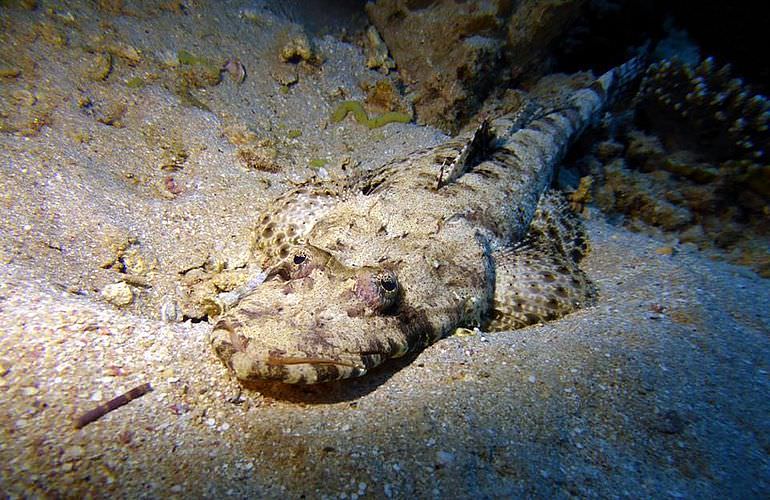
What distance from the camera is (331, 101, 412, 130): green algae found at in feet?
23.3

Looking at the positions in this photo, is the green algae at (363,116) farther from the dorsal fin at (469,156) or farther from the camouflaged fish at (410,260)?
the dorsal fin at (469,156)

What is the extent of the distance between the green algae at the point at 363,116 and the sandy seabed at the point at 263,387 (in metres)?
2.64

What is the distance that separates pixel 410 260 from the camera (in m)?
3.73

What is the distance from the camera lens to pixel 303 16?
7766 mm

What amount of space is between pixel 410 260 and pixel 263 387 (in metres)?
1.71

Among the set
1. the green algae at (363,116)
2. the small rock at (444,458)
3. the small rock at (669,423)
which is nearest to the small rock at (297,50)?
the green algae at (363,116)

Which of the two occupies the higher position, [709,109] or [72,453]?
[709,109]

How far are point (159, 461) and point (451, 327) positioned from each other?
94.2 inches

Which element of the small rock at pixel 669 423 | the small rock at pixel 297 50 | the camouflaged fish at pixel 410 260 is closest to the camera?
the small rock at pixel 669 423

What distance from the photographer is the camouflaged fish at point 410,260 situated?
9.07 feet

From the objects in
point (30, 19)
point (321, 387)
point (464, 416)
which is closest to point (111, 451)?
point (321, 387)

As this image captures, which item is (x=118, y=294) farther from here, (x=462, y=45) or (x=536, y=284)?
(x=462, y=45)

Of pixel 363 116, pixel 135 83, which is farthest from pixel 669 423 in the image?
pixel 135 83

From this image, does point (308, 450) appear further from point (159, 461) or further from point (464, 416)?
point (464, 416)
